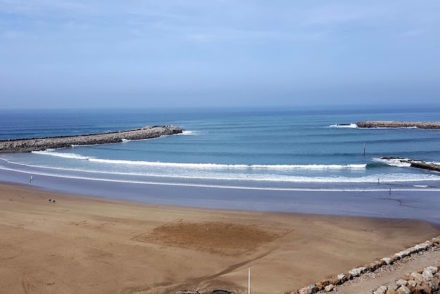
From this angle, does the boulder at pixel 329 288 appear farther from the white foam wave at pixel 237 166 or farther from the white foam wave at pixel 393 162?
the white foam wave at pixel 393 162

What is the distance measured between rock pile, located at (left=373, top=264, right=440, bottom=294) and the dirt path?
15.9 inches

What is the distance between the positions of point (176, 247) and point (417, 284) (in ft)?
23.7

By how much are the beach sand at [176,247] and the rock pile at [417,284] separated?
2097mm

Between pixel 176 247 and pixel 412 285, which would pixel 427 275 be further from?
pixel 176 247

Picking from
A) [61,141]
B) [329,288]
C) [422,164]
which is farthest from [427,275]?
[61,141]

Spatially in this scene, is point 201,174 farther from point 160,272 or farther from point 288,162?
point 160,272

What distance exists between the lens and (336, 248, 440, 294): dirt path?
10.2 metres

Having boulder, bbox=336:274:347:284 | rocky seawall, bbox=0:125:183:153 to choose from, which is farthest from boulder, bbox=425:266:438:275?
rocky seawall, bbox=0:125:183:153

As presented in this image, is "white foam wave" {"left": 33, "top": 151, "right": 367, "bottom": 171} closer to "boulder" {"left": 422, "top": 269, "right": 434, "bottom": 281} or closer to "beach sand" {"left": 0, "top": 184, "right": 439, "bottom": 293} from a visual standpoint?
"beach sand" {"left": 0, "top": 184, "right": 439, "bottom": 293}

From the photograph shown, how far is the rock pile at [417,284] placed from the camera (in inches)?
375

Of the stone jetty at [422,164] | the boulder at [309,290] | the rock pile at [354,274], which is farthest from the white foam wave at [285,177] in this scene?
the boulder at [309,290]

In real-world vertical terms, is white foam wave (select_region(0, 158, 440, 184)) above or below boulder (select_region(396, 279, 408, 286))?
below

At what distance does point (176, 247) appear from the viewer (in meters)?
13.9

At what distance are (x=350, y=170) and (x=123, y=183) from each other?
15.8m
